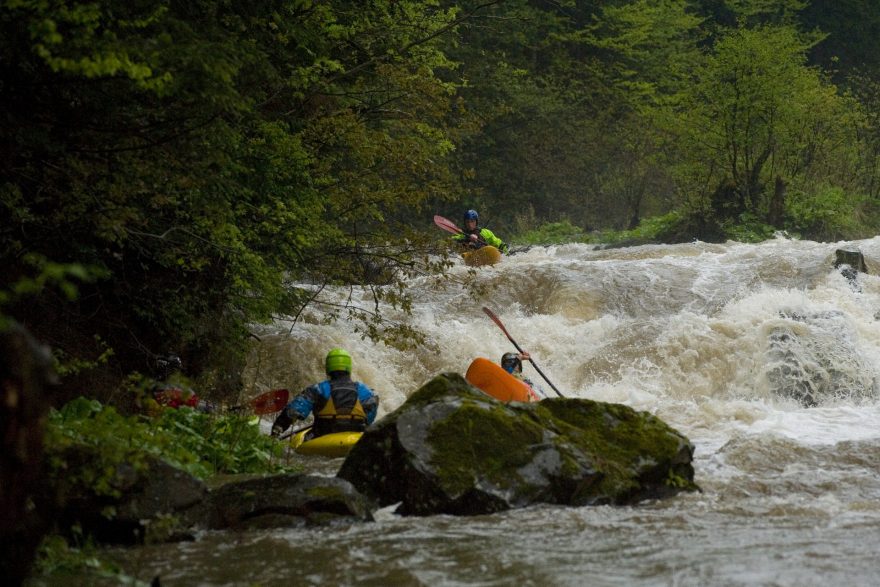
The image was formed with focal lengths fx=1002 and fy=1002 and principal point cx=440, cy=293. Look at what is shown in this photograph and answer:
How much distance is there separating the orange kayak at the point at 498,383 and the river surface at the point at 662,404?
0.70m

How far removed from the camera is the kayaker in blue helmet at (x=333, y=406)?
25.1 feet

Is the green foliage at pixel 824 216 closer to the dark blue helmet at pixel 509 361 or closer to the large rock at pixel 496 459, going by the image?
the dark blue helmet at pixel 509 361

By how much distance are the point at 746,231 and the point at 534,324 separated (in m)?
10.6

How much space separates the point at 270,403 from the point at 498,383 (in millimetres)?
1960

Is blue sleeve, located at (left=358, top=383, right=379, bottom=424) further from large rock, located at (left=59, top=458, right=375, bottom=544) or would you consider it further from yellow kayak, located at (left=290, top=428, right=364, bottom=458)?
large rock, located at (left=59, top=458, right=375, bottom=544)

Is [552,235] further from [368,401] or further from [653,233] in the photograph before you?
[368,401]

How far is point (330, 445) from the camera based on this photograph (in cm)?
745

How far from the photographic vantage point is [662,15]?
31203 millimetres

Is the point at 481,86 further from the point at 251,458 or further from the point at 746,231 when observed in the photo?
the point at 251,458

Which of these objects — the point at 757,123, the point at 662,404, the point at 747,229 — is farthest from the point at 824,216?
the point at 662,404

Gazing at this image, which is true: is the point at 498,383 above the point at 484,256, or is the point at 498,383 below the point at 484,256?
below

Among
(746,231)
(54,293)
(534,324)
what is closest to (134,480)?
(54,293)

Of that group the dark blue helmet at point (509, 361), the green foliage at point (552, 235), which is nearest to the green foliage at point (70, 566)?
the dark blue helmet at point (509, 361)

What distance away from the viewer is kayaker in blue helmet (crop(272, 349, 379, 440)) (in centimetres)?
765
